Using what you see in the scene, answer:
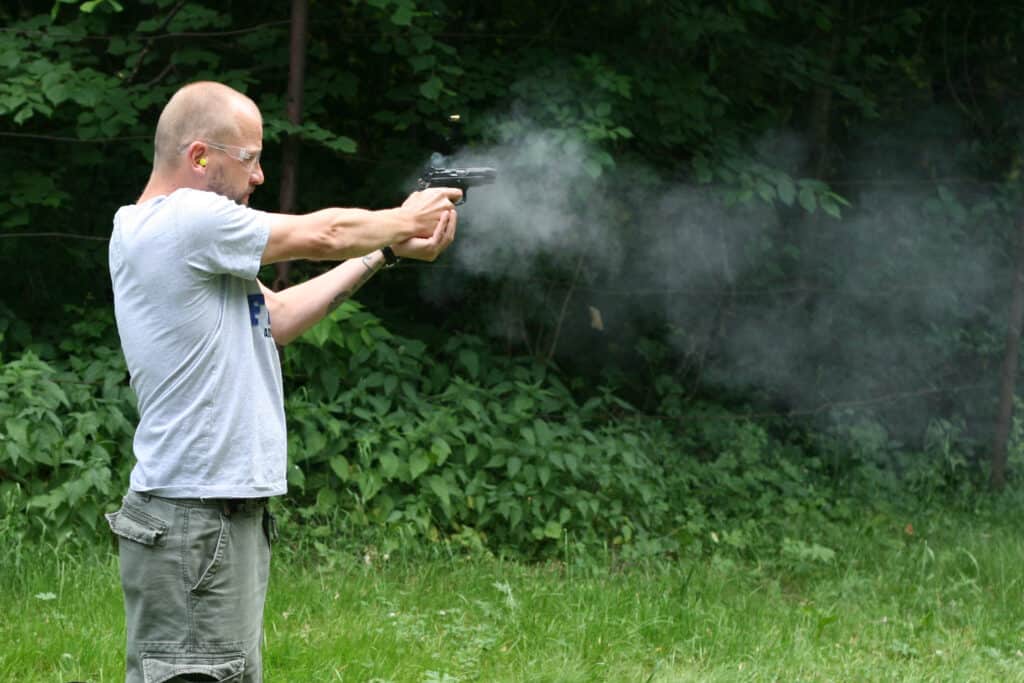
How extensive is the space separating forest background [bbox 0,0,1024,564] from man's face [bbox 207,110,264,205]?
2506 mm

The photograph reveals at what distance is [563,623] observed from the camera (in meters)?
4.28

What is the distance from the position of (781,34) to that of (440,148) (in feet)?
8.19

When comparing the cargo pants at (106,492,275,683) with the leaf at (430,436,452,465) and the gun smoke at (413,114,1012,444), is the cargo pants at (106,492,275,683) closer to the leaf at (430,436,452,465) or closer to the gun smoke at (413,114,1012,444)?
the leaf at (430,436,452,465)

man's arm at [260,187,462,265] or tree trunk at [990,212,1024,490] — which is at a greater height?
man's arm at [260,187,462,265]

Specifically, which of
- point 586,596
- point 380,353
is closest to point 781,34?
point 380,353

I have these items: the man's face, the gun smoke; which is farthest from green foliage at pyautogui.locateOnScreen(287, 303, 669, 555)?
the man's face

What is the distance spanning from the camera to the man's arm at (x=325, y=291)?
295cm

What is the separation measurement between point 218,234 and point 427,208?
2.18ft

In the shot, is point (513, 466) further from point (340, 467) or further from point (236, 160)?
point (236, 160)

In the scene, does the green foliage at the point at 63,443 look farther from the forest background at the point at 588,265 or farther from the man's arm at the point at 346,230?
the man's arm at the point at 346,230

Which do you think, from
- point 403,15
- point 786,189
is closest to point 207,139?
point 403,15

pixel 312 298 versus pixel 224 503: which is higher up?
pixel 312 298

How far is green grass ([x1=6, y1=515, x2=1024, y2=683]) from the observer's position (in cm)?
382

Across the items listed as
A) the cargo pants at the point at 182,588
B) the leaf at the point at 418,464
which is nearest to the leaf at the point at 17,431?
the leaf at the point at 418,464
